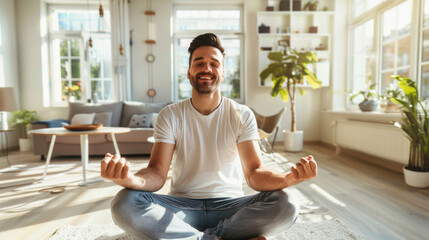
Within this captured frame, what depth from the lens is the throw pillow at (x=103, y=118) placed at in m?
4.33

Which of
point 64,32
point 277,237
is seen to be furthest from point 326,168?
point 64,32

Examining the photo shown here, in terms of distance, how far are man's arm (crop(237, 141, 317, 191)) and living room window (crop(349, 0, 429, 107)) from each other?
276 cm

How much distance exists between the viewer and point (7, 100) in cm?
335

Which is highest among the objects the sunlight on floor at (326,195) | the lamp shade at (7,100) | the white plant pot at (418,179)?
the lamp shade at (7,100)

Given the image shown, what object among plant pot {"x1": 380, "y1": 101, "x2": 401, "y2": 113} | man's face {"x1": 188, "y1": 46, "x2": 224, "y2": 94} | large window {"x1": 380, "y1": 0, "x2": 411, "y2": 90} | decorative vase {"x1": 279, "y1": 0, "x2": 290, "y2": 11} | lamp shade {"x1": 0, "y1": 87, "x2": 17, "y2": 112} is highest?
decorative vase {"x1": 279, "y1": 0, "x2": 290, "y2": 11}

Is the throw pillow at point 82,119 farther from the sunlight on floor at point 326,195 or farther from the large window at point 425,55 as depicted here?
the large window at point 425,55

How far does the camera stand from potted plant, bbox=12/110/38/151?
4.69 meters

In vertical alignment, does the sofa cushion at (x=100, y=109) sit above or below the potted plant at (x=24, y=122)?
above

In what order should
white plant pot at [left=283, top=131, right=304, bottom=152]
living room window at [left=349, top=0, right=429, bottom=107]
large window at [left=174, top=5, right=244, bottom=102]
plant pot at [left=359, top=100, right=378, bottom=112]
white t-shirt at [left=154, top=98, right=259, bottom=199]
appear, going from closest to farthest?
white t-shirt at [left=154, top=98, right=259, bottom=199] → living room window at [left=349, top=0, right=429, bottom=107] → plant pot at [left=359, top=100, right=378, bottom=112] → white plant pot at [left=283, top=131, right=304, bottom=152] → large window at [left=174, top=5, right=244, bottom=102]

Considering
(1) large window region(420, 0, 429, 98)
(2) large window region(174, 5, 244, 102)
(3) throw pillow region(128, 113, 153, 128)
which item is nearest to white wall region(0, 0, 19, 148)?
(3) throw pillow region(128, 113, 153, 128)

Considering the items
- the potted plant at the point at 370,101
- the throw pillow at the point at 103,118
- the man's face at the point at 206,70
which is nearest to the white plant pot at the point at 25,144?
the throw pillow at the point at 103,118

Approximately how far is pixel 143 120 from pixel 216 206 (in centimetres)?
335

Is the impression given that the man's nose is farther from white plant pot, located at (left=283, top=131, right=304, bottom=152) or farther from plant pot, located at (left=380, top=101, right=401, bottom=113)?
white plant pot, located at (left=283, top=131, right=304, bottom=152)

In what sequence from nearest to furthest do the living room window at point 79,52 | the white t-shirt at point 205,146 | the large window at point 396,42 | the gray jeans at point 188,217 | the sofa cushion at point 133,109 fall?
the gray jeans at point 188,217 → the white t-shirt at point 205,146 → the large window at point 396,42 → the sofa cushion at point 133,109 → the living room window at point 79,52
